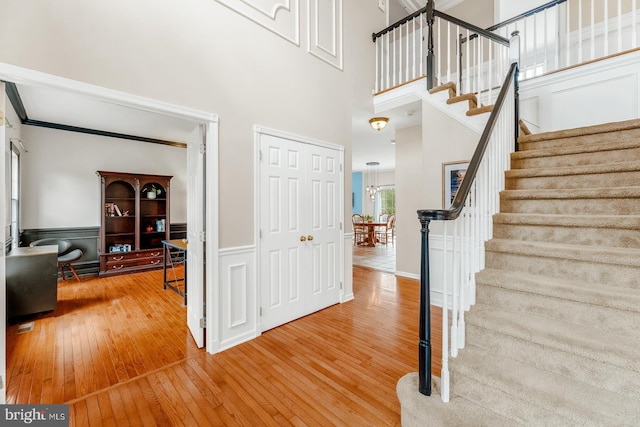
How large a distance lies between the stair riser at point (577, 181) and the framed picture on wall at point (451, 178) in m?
0.77

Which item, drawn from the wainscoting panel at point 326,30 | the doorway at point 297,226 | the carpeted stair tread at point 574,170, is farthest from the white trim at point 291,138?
the carpeted stair tread at point 574,170

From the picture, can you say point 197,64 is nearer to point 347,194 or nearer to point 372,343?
point 347,194

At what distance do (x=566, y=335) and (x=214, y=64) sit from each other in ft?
10.4

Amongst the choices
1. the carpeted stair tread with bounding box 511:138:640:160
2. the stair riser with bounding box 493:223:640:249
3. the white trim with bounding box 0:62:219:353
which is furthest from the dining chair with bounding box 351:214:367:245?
the white trim with bounding box 0:62:219:353

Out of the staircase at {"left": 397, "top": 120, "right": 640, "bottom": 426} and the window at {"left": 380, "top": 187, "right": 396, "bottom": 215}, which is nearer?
the staircase at {"left": 397, "top": 120, "right": 640, "bottom": 426}

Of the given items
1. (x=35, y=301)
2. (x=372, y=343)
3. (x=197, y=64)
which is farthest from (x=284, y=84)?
(x=35, y=301)

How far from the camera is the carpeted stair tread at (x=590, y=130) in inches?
95.7

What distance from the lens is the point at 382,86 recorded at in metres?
4.20

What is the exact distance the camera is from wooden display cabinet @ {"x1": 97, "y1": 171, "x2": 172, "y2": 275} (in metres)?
5.09

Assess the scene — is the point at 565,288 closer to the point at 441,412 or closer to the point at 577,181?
the point at 441,412

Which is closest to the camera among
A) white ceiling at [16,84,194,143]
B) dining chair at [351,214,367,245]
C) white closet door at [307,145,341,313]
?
white closet door at [307,145,341,313]

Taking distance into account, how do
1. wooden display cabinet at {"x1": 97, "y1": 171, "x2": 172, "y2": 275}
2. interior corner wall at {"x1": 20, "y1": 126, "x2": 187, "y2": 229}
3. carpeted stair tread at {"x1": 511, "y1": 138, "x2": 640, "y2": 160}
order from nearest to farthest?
carpeted stair tread at {"x1": 511, "y1": 138, "x2": 640, "y2": 160}
interior corner wall at {"x1": 20, "y1": 126, "x2": 187, "y2": 229}
wooden display cabinet at {"x1": 97, "y1": 171, "x2": 172, "y2": 275}

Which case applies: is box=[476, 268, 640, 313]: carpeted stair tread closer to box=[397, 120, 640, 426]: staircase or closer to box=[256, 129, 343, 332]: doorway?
box=[397, 120, 640, 426]: staircase

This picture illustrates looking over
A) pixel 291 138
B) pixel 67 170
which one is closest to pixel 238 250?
pixel 291 138
